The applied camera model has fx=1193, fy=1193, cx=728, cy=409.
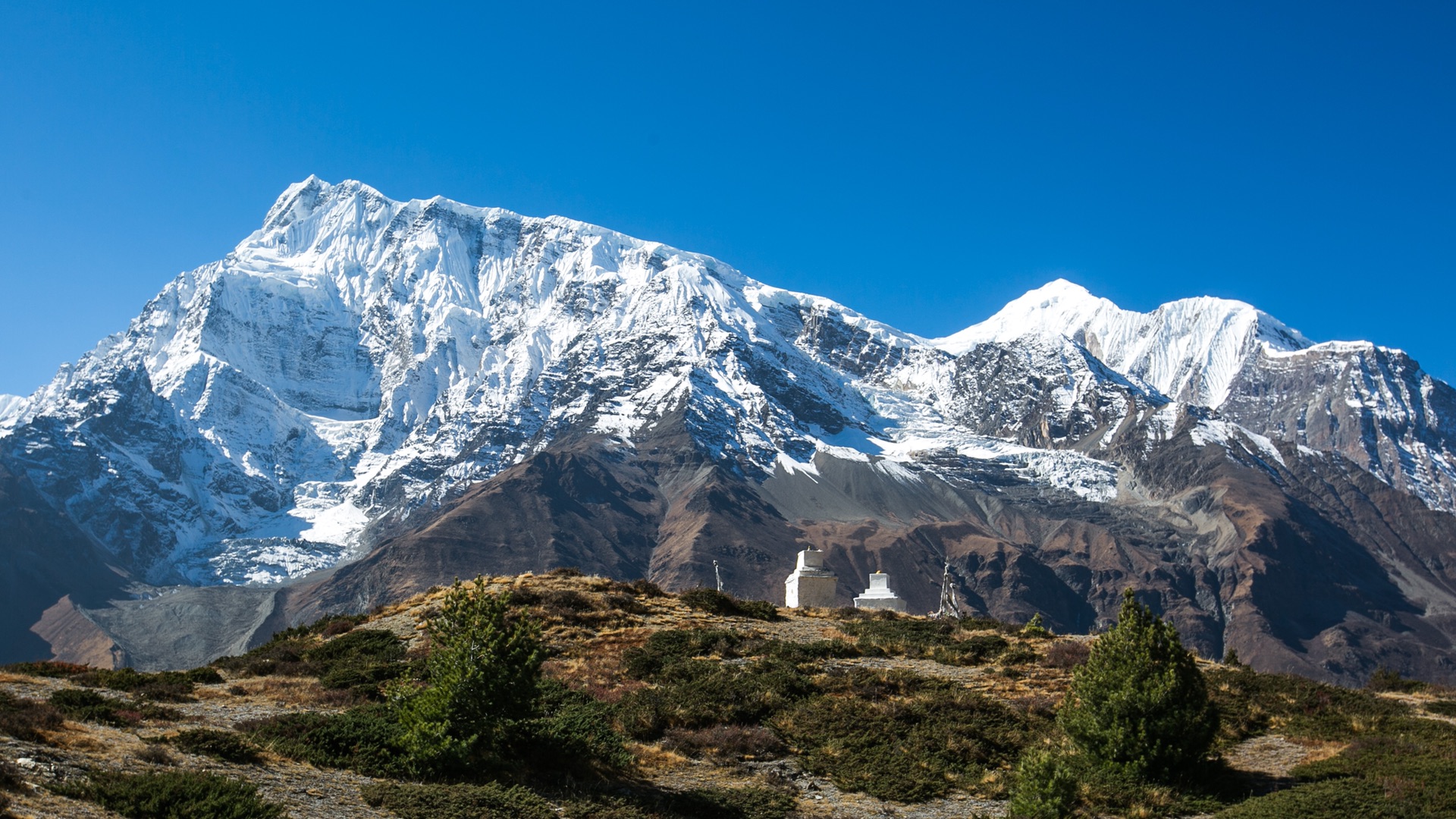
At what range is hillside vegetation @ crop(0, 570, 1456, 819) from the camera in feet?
72.3

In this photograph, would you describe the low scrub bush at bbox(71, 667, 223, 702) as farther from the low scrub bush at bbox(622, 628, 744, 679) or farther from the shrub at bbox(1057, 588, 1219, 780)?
the shrub at bbox(1057, 588, 1219, 780)

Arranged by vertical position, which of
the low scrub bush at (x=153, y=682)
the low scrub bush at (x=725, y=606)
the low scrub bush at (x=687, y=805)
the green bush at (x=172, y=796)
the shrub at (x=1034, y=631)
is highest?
the low scrub bush at (x=725, y=606)

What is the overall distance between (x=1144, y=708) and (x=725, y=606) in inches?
878

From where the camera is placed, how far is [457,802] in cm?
2180

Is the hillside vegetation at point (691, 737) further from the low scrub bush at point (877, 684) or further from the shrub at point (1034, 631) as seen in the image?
the shrub at point (1034, 631)

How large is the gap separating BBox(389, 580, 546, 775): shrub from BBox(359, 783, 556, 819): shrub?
110cm

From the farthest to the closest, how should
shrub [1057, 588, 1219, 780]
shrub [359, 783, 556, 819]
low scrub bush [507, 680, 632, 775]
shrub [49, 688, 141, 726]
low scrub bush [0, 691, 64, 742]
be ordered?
shrub [1057, 588, 1219, 780] < low scrub bush [507, 680, 632, 775] < shrub [49, 688, 141, 726] < low scrub bush [0, 691, 64, 742] < shrub [359, 783, 556, 819]

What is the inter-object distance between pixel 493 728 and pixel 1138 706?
1369 cm

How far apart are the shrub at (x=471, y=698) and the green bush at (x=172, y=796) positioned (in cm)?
421

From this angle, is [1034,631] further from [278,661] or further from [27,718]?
[27,718]

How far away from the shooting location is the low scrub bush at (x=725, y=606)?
4534 cm

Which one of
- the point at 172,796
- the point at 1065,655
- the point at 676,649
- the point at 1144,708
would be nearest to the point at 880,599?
the point at 1065,655

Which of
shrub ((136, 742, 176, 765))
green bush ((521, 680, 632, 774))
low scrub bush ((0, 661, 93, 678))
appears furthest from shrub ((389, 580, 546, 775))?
low scrub bush ((0, 661, 93, 678))

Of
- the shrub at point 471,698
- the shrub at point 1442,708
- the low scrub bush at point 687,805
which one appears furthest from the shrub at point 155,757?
the shrub at point 1442,708
